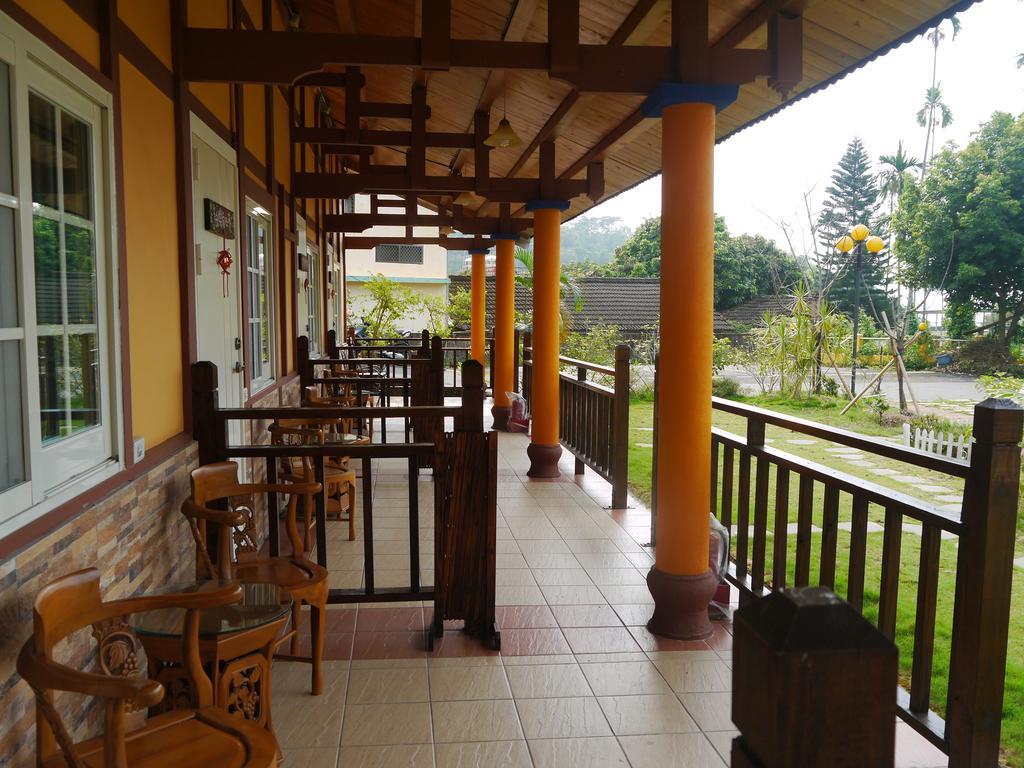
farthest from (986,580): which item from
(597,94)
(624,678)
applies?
(597,94)

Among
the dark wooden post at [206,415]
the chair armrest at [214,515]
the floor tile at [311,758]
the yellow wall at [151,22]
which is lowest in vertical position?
the floor tile at [311,758]

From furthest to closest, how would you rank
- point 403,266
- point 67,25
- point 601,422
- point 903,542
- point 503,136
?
point 403,266, point 601,422, point 903,542, point 503,136, point 67,25

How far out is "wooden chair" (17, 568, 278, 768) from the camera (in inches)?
55.6

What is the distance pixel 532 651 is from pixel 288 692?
0.97 m

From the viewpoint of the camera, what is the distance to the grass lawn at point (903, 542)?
11.3 feet

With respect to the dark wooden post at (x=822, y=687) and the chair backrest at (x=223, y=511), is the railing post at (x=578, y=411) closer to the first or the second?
the chair backrest at (x=223, y=511)

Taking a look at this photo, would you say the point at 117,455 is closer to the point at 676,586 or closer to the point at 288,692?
the point at 288,692

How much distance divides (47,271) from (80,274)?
Answer: 23 cm

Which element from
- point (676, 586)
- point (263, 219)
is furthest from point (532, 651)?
point (263, 219)

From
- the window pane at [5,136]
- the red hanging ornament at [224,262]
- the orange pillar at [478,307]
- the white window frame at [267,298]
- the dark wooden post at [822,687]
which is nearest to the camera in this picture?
the dark wooden post at [822,687]

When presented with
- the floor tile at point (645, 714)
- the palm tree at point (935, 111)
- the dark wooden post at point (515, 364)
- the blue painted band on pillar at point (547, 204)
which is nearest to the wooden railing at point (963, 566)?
the floor tile at point (645, 714)

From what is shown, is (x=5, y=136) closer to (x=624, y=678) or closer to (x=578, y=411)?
(x=624, y=678)

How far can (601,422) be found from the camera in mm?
5949

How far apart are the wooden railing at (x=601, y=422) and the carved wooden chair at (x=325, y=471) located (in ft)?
5.98
